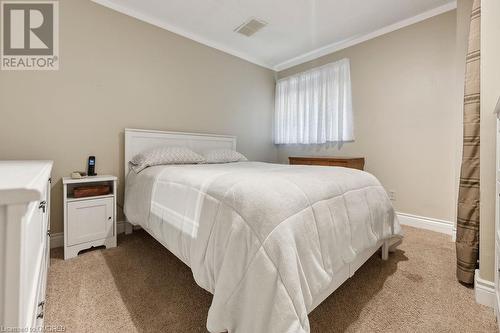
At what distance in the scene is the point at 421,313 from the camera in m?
1.24

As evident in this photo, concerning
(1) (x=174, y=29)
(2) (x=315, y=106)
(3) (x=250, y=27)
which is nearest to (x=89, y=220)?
(1) (x=174, y=29)

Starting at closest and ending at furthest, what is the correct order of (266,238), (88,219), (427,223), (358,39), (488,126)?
(266,238) → (488,126) → (88,219) → (427,223) → (358,39)

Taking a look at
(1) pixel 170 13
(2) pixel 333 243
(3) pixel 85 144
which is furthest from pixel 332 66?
(3) pixel 85 144

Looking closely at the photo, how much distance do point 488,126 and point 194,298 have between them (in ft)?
6.50

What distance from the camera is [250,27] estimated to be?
2885mm

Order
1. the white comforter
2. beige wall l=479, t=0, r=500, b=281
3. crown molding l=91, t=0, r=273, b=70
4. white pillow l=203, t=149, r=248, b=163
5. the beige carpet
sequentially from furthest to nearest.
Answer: white pillow l=203, t=149, r=248, b=163, crown molding l=91, t=0, r=273, b=70, beige wall l=479, t=0, r=500, b=281, the beige carpet, the white comforter

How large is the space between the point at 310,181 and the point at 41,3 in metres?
2.86

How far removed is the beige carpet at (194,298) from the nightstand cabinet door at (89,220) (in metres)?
0.16

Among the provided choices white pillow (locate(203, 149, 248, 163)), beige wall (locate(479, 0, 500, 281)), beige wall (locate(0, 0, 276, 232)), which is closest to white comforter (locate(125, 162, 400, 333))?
beige wall (locate(479, 0, 500, 281))

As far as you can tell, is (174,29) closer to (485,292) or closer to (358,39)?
(358,39)

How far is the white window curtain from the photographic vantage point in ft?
10.5

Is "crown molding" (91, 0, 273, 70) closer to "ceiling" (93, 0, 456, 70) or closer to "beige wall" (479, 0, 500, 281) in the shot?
"ceiling" (93, 0, 456, 70)

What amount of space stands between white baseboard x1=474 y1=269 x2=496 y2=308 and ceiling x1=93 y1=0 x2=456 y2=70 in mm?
2641

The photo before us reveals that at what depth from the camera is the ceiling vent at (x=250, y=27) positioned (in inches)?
109
